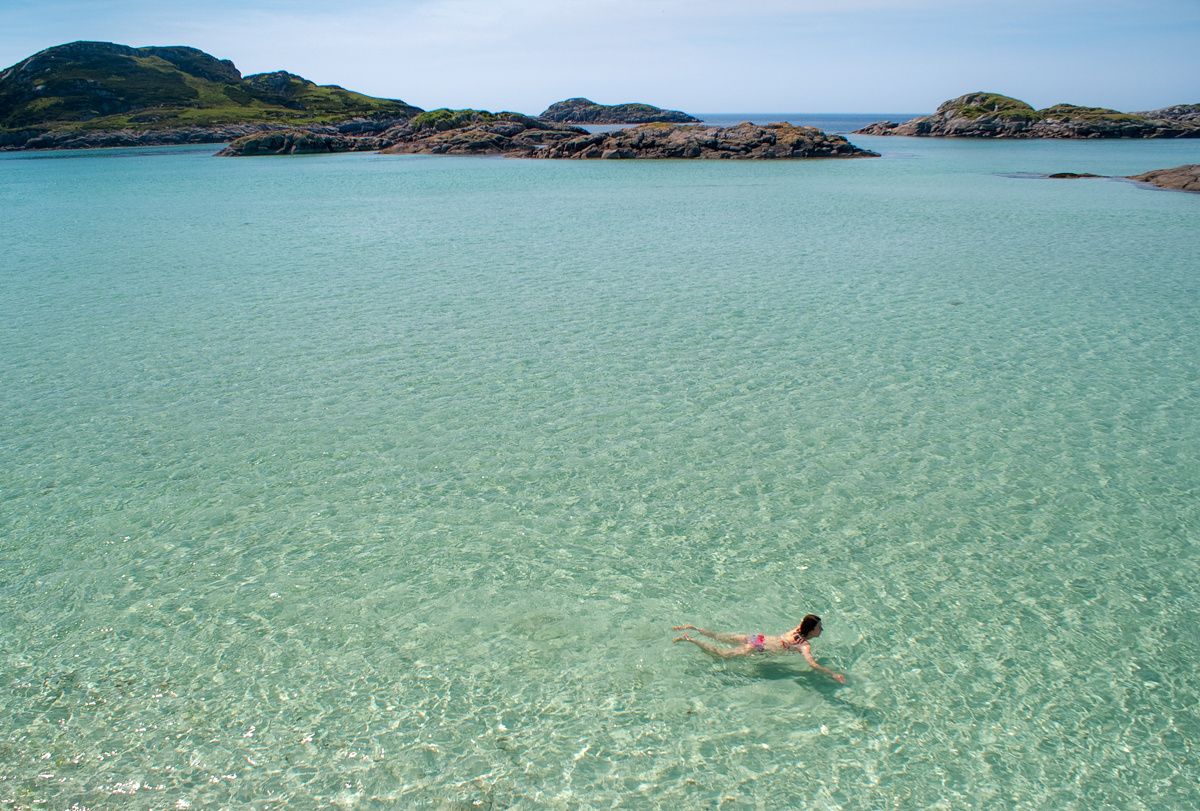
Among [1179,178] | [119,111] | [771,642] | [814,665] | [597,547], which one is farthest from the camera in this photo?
[119,111]

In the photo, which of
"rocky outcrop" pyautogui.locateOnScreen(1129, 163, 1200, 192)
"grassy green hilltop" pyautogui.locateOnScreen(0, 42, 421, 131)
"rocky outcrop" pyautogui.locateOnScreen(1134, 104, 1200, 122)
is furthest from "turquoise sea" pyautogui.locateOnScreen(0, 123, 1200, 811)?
"grassy green hilltop" pyautogui.locateOnScreen(0, 42, 421, 131)

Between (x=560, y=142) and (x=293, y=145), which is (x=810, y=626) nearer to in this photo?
(x=560, y=142)

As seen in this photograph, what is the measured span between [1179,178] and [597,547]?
61.5 meters

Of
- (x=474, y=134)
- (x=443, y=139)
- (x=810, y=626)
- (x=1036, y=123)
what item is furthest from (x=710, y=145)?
(x=810, y=626)

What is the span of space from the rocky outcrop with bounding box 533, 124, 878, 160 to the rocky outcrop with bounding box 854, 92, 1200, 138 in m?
62.7

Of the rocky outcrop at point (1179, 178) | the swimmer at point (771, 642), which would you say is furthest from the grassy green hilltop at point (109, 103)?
the swimmer at point (771, 642)

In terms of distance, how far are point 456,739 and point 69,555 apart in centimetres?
598

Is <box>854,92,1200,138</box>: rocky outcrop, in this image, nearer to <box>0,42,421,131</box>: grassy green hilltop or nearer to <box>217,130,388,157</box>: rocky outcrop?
<box>217,130,388,157</box>: rocky outcrop

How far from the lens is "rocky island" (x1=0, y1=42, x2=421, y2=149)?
153375 mm

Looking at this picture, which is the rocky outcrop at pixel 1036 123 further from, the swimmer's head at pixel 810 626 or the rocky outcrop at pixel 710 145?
the swimmer's head at pixel 810 626

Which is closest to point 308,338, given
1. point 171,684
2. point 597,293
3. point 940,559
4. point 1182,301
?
point 597,293

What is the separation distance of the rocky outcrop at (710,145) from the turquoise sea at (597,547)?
71.1m

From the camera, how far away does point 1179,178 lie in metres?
51.8

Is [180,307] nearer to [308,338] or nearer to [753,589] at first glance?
[308,338]
